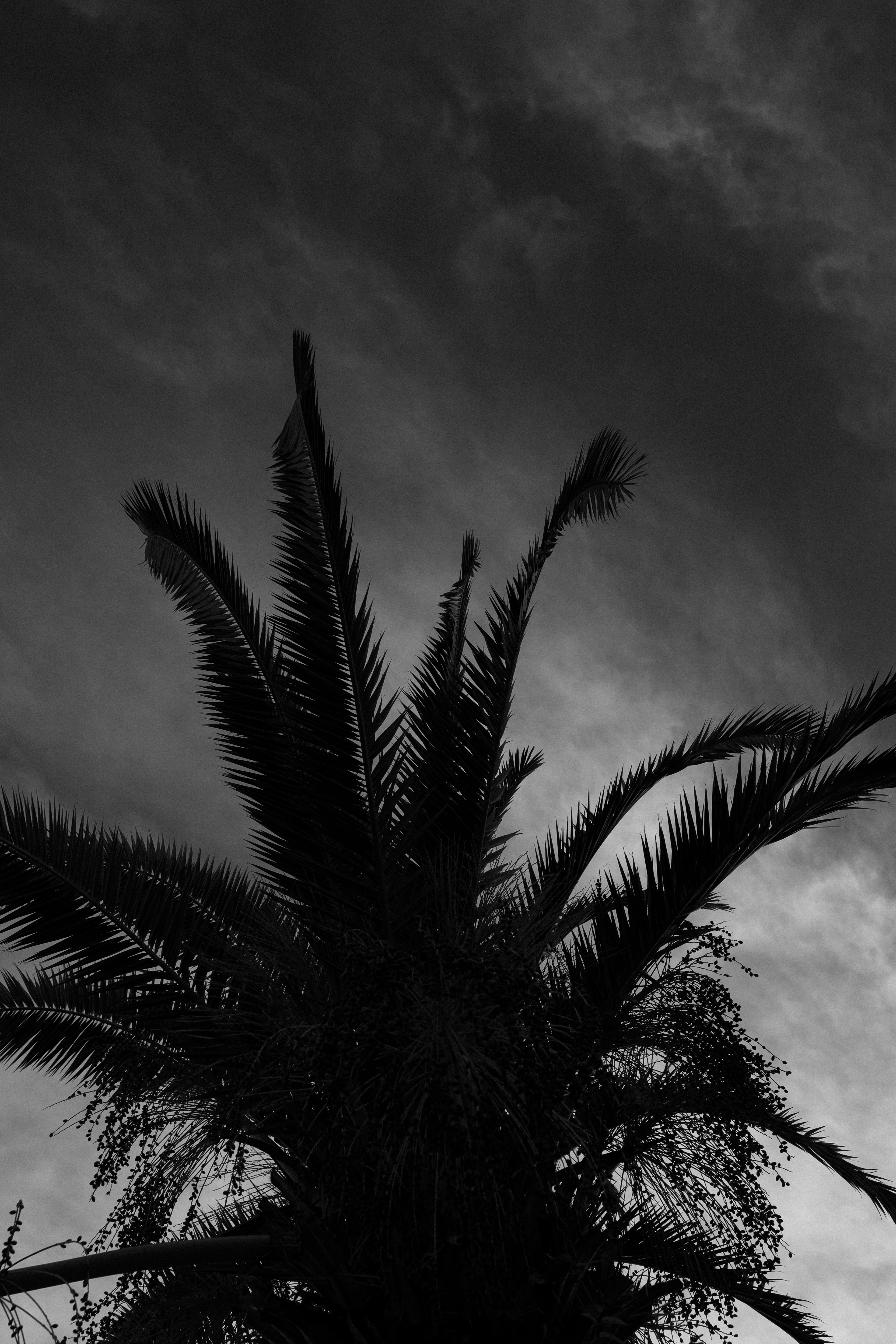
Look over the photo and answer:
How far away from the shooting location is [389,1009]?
3.78 meters

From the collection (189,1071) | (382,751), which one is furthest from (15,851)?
(382,751)

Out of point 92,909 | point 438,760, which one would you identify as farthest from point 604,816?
point 92,909

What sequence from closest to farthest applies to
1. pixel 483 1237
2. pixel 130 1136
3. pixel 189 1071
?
pixel 483 1237, pixel 130 1136, pixel 189 1071

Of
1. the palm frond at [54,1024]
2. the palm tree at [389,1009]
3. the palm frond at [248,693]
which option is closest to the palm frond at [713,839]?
the palm tree at [389,1009]

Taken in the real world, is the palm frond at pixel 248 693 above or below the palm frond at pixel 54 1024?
A: above

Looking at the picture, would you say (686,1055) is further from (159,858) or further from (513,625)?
(159,858)

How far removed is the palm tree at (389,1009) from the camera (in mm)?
3865

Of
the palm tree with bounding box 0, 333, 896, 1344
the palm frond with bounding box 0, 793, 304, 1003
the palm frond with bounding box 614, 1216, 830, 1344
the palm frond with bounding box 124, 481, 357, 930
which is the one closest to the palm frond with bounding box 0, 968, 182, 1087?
the palm tree with bounding box 0, 333, 896, 1344

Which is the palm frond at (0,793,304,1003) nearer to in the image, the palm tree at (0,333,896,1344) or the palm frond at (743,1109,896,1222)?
the palm tree at (0,333,896,1344)

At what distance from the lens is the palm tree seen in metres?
3.87

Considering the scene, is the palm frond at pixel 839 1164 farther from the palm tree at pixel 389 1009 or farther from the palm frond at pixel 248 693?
the palm frond at pixel 248 693

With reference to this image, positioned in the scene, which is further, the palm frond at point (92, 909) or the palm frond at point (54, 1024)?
the palm frond at point (54, 1024)

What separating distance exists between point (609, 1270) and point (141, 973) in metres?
2.54

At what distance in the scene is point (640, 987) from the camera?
197 inches
